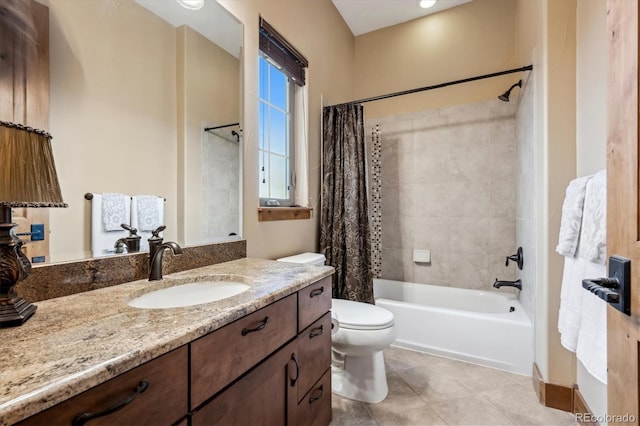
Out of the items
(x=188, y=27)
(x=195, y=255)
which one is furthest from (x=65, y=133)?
(x=188, y=27)

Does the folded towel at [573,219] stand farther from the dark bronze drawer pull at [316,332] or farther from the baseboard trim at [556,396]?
the dark bronze drawer pull at [316,332]

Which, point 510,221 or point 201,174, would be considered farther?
point 510,221

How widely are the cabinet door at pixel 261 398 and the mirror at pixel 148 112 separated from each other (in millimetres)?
677

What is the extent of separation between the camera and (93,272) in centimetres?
100

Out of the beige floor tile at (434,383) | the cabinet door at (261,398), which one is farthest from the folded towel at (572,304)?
the cabinet door at (261,398)

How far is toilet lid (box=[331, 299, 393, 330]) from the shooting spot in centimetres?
160

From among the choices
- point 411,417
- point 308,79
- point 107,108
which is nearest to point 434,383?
point 411,417

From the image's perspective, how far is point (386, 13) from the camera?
2844mm

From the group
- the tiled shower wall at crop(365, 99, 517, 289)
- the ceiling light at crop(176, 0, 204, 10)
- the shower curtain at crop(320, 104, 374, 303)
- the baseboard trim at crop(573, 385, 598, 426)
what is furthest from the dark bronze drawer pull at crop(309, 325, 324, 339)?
the tiled shower wall at crop(365, 99, 517, 289)

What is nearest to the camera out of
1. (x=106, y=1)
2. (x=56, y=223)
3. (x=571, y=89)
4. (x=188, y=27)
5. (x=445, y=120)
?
(x=56, y=223)

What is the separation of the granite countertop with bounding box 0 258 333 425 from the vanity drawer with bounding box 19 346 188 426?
0.8 inches

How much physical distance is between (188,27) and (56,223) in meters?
1.02

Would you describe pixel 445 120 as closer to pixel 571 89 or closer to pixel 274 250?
pixel 571 89

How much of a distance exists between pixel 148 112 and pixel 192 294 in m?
0.76
